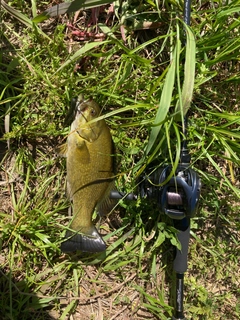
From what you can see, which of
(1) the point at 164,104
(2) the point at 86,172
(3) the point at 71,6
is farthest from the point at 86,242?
(3) the point at 71,6

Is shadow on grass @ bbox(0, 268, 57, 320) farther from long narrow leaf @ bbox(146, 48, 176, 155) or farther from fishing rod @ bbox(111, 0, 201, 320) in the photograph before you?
long narrow leaf @ bbox(146, 48, 176, 155)

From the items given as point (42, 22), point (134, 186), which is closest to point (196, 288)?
point (134, 186)

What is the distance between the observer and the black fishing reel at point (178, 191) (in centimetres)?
201

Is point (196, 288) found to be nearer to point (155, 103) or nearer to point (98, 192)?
point (98, 192)

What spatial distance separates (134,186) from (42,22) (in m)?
1.21

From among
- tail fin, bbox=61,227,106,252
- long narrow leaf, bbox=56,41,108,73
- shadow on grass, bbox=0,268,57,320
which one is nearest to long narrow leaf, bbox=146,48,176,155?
long narrow leaf, bbox=56,41,108,73

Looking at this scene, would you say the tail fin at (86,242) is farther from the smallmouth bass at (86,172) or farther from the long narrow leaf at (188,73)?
the long narrow leaf at (188,73)

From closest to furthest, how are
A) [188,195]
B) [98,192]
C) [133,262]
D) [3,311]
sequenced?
[188,195], [98,192], [3,311], [133,262]

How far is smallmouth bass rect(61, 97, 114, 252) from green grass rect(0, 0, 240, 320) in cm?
14

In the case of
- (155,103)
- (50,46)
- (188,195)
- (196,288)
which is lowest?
(196,288)

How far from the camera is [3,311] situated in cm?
239

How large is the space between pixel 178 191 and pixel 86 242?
660mm

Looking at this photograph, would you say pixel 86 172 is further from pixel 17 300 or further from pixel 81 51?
pixel 17 300

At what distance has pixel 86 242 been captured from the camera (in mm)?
2281
